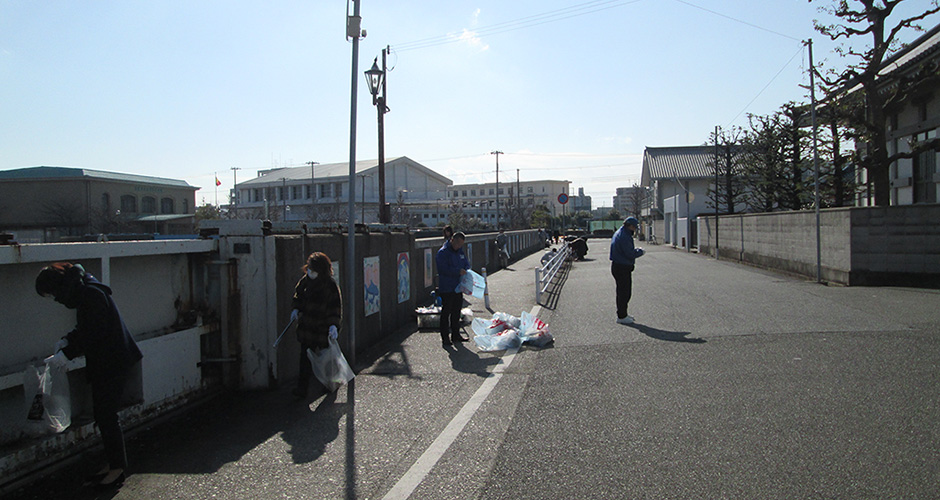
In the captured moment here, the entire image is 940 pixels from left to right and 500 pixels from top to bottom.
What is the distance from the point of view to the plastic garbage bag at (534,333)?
348 inches

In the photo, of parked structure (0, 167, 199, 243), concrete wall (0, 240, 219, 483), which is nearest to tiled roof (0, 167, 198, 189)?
parked structure (0, 167, 199, 243)

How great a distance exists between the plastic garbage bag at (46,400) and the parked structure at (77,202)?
1618 inches

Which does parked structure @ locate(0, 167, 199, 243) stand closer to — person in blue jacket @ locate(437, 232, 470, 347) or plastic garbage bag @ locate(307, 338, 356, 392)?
person in blue jacket @ locate(437, 232, 470, 347)

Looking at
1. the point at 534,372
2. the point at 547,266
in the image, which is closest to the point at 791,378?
the point at 534,372

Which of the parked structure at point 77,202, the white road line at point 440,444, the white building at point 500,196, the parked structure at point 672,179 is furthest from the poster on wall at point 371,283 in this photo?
the white building at point 500,196

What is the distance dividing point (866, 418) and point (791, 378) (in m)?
1.36

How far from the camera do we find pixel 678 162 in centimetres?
6550

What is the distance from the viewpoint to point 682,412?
5.38m

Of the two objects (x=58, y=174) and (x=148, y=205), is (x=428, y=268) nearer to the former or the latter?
(x=58, y=174)

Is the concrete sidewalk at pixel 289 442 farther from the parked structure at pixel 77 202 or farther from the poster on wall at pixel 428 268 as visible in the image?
the parked structure at pixel 77 202

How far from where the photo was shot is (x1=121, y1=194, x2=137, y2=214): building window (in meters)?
52.8

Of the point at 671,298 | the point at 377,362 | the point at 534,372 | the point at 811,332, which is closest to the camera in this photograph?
the point at 534,372

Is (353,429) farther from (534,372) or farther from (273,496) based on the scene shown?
(534,372)

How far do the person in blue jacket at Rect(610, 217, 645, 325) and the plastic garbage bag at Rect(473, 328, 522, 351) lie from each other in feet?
8.29
